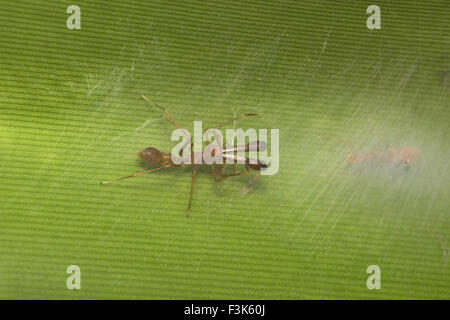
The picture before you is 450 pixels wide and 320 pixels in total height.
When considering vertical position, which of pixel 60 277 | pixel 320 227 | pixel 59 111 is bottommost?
pixel 60 277

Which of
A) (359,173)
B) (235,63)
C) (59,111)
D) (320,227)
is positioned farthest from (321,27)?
(59,111)

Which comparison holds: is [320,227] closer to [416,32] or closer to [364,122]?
[364,122]

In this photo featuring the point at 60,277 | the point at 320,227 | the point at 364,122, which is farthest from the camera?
the point at 364,122

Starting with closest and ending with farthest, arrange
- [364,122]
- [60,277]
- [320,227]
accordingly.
A: 1. [60,277]
2. [320,227]
3. [364,122]

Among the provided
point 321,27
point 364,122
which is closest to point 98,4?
point 321,27

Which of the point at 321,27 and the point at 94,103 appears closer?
the point at 94,103

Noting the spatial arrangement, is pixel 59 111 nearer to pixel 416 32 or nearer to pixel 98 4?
pixel 98 4

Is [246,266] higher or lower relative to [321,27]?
lower
